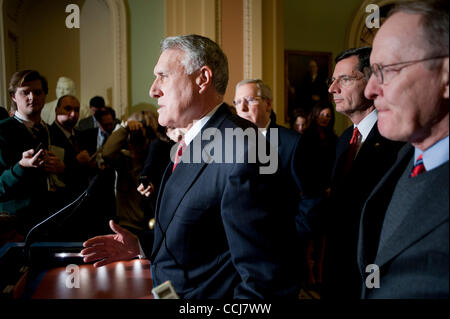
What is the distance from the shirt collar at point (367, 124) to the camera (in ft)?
5.89

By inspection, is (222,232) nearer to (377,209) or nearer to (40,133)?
(377,209)

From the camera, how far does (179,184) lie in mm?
1359

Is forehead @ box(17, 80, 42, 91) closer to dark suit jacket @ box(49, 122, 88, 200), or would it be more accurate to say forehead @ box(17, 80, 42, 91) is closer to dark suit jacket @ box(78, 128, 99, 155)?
dark suit jacket @ box(49, 122, 88, 200)

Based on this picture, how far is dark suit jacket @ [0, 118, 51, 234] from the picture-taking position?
2264 millimetres

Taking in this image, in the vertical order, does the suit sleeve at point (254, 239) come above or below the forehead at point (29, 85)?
below

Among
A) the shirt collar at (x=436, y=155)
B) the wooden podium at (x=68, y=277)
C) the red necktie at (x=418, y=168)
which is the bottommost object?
the wooden podium at (x=68, y=277)

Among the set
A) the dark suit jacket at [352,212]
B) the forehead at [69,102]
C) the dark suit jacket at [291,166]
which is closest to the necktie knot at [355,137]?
the dark suit jacket at [352,212]

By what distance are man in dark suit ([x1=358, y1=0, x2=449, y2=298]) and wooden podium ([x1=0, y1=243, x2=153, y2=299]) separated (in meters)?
1.00

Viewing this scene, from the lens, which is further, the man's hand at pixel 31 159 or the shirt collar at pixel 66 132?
the shirt collar at pixel 66 132

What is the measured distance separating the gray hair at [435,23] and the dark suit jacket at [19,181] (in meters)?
2.27

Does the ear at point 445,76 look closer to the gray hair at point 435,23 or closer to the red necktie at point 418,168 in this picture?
the gray hair at point 435,23

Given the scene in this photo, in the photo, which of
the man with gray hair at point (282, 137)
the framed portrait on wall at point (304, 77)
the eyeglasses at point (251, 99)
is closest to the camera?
the man with gray hair at point (282, 137)

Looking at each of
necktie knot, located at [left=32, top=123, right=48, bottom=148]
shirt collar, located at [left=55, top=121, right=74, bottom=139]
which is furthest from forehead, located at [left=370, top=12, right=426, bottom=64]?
shirt collar, located at [left=55, top=121, right=74, bottom=139]
